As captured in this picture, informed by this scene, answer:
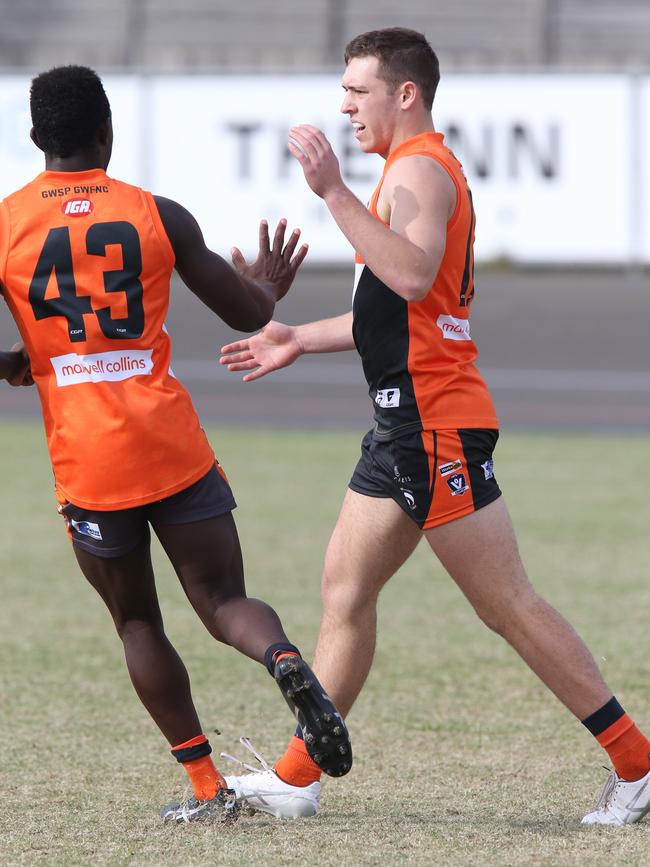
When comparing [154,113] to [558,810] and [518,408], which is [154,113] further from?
[558,810]

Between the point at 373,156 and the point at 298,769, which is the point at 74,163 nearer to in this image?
the point at 298,769

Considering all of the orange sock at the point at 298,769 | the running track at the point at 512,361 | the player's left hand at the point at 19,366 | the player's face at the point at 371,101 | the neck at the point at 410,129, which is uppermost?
the player's face at the point at 371,101

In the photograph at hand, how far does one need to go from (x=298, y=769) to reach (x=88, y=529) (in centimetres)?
97

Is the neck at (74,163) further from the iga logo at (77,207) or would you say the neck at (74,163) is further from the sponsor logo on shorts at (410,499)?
the sponsor logo on shorts at (410,499)

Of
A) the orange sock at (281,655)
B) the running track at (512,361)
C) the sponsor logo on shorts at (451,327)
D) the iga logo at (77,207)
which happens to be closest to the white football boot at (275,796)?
the orange sock at (281,655)

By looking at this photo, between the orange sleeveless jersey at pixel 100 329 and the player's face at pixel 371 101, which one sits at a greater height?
the player's face at pixel 371 101

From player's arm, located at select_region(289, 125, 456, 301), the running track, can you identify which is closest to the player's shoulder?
player's arm, located at select_region(289, 125, 456, 301)

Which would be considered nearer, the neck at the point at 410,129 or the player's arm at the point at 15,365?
the player's arm at the point at 15,365

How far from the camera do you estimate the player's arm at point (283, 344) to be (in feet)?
15.0

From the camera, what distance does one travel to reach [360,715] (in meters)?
5.60

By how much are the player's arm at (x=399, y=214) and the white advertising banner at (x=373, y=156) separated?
61.5 feet

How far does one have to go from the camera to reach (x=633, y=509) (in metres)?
10.5

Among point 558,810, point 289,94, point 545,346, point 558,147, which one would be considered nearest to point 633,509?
point 558,810

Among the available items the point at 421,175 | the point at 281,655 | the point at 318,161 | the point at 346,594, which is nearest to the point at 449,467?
the point at 346,594
